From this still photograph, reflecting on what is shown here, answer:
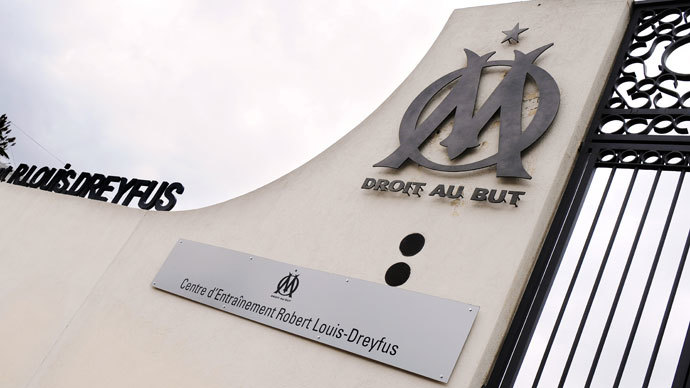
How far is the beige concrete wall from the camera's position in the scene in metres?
3.47

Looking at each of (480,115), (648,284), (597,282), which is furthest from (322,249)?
(648,284)

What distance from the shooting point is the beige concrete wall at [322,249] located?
3.47 metres

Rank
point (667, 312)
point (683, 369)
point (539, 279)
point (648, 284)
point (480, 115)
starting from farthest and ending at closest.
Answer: point (480, 115), point (539, 279), point (648, 284), point (667, 312), point (683, 369)

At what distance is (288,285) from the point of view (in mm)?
4078

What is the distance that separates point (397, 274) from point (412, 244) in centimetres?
22

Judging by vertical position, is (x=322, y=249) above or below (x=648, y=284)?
below

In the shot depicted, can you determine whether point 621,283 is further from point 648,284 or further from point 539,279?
point 539,279

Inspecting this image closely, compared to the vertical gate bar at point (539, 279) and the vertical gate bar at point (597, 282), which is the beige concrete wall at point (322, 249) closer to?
the vertical gate bar at point (539, 279)

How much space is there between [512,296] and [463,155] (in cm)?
105

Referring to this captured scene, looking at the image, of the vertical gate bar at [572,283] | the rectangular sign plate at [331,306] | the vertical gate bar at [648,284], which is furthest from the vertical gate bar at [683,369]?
the rectangular sign plate at [331,306]

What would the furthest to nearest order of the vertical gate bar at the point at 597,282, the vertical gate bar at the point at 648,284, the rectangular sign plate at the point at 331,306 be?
the rectangular sign plate at the point at 331,306 → the vertical gate bar at the point at 597,282 → the vertical gate bar at the point at 648,284

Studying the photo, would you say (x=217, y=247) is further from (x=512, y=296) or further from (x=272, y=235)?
(x=512, y=296)

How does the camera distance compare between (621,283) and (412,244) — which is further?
(412,244)

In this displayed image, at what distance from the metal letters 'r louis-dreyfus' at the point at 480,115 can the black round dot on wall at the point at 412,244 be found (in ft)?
1.62
